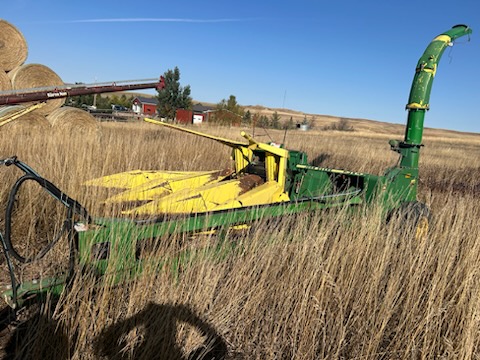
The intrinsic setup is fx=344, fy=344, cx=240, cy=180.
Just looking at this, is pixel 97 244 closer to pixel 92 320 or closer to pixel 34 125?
pixel 92 320

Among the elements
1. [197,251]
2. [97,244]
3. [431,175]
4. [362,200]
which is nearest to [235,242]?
[197,251]

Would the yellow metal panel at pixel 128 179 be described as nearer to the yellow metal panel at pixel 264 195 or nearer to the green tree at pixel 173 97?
the yellow metal panel at pixel 264 195

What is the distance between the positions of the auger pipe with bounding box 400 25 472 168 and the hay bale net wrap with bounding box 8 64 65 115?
30.8 ft

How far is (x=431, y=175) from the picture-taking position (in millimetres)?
8750

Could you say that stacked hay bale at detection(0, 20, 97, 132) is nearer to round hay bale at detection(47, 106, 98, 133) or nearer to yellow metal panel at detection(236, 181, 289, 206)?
round hay bale at detection(47, 106, 98, 133)

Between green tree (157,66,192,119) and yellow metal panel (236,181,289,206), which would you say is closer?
yellow metal panel (236,181,289,206)

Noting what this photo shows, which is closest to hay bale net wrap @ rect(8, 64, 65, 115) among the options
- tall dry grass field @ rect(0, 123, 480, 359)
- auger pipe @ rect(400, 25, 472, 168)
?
tall dry grass field @ rect(0, 123, 480, 359)

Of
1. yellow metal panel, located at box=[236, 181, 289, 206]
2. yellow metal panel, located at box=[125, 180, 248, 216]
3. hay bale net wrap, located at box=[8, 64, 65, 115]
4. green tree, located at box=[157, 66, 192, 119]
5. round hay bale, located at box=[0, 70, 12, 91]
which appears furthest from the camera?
green tree, located at box=[157, 66, 192, 119]

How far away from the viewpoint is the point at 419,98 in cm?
433

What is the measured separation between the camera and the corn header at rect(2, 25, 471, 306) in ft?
6.75

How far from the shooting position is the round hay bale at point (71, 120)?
9.84 m

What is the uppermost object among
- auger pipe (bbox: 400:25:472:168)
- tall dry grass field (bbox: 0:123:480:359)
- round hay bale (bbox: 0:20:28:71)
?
round hay bale (bbox: 0:20:28:71)

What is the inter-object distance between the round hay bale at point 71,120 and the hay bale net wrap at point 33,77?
0.40 meters

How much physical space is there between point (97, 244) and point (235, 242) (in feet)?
3.21
